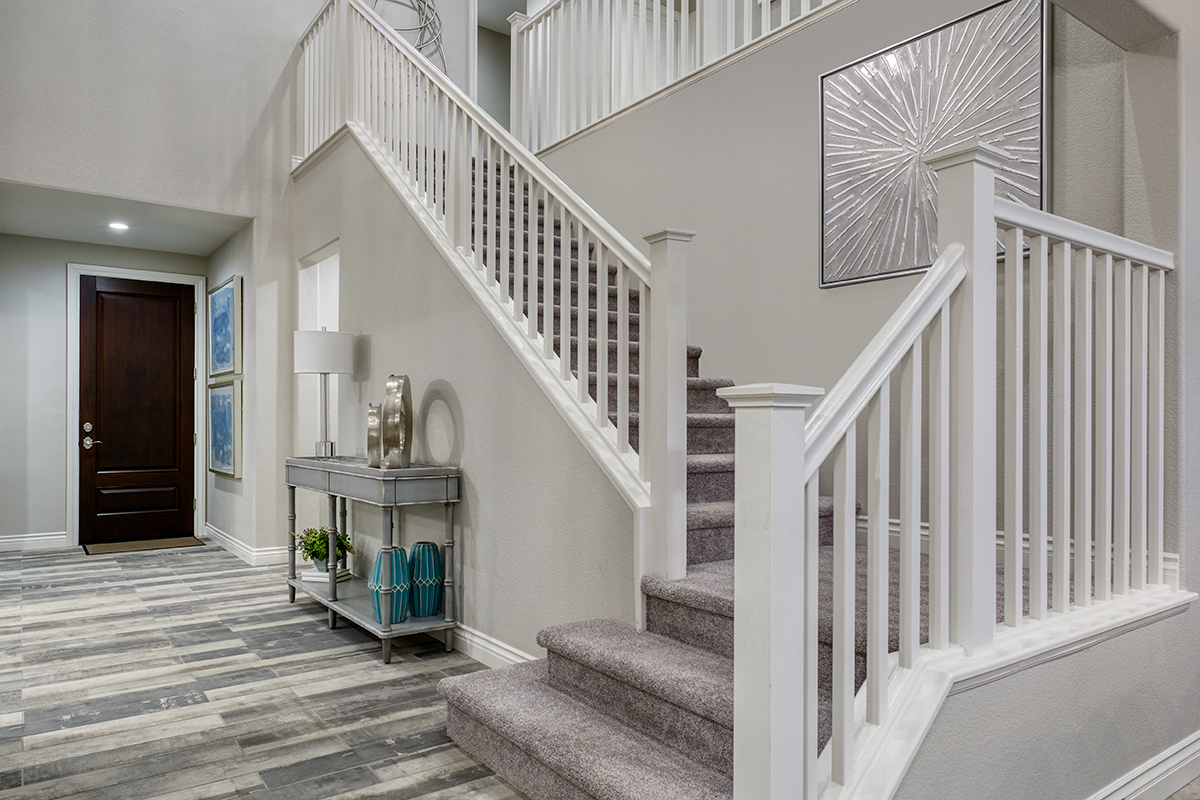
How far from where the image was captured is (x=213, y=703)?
294cm

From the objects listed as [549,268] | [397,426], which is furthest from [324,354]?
[549,268]

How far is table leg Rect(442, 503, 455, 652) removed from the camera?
140 inches

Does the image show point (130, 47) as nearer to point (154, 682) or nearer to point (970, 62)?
point (154, 682)

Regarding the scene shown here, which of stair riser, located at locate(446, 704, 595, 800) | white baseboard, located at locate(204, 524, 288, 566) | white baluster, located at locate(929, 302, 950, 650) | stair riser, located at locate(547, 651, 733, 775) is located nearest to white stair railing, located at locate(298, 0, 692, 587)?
stair riser, located at locate(547, 651, 733, 775)

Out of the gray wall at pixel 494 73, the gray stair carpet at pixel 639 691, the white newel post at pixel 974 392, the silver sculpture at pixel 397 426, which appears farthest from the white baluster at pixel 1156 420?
the gray wall at pixel 494 73

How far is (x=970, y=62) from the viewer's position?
9.34 ft

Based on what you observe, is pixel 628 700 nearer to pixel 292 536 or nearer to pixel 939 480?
pixel 939 480

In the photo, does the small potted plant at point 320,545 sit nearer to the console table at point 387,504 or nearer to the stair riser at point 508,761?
the console table at point 387,504

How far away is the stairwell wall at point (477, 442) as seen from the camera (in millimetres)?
2857

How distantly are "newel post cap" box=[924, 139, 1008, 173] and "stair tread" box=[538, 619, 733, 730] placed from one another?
1317mm

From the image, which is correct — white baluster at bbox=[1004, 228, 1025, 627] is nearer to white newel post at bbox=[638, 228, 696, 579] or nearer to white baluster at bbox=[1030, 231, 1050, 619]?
white baluster at bbox=[1030, 231, 1050, 619]

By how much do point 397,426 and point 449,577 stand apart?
0.72 meters

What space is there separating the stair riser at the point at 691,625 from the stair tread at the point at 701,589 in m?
0.02

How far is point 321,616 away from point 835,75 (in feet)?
11.7
